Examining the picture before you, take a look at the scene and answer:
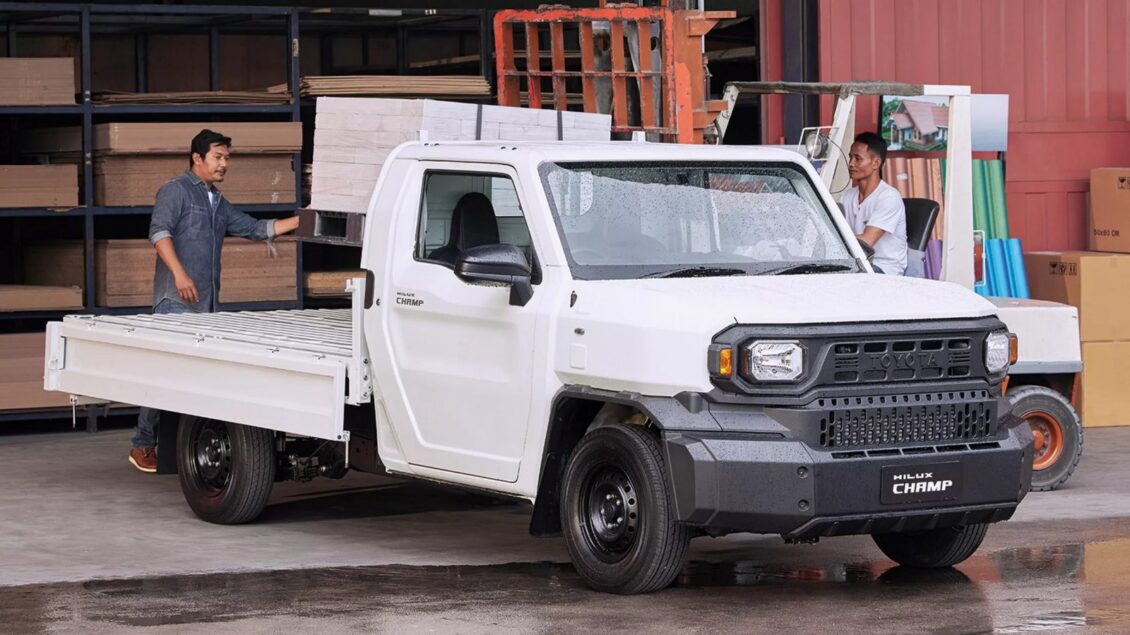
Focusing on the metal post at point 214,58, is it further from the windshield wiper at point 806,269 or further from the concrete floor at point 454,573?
the windshield wiper at point 806,269

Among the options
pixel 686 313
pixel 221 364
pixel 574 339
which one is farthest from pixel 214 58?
pixel 686 313

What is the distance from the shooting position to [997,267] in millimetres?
14023

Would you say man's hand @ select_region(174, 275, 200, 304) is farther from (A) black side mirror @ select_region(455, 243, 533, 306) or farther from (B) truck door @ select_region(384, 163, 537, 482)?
(A) black side mirror @ select_region(455, 243, 533, 306)

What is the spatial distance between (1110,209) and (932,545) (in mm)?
6722

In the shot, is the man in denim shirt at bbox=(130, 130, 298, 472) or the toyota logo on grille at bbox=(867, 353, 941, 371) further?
the man in denim shirt at bbox=(130, 130, 298, 472)

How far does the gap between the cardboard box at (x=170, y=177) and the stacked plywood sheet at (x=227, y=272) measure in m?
0.32

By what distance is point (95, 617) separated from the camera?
7.66 m

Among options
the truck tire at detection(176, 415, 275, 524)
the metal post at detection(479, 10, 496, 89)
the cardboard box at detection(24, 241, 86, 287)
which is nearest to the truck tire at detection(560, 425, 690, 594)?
the truck tire at detection(176, 415, 275, 524)

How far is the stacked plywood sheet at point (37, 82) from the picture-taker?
13.5 meters

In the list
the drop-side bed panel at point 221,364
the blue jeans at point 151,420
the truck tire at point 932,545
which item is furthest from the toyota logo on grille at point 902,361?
the blue jeans at point 151,420

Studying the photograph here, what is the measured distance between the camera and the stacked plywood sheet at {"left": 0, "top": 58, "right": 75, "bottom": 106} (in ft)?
44.3

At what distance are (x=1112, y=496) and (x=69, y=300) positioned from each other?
7.22m

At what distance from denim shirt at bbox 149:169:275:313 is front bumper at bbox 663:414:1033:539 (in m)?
5.01

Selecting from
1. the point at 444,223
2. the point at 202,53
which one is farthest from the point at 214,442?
the point at 202,53
